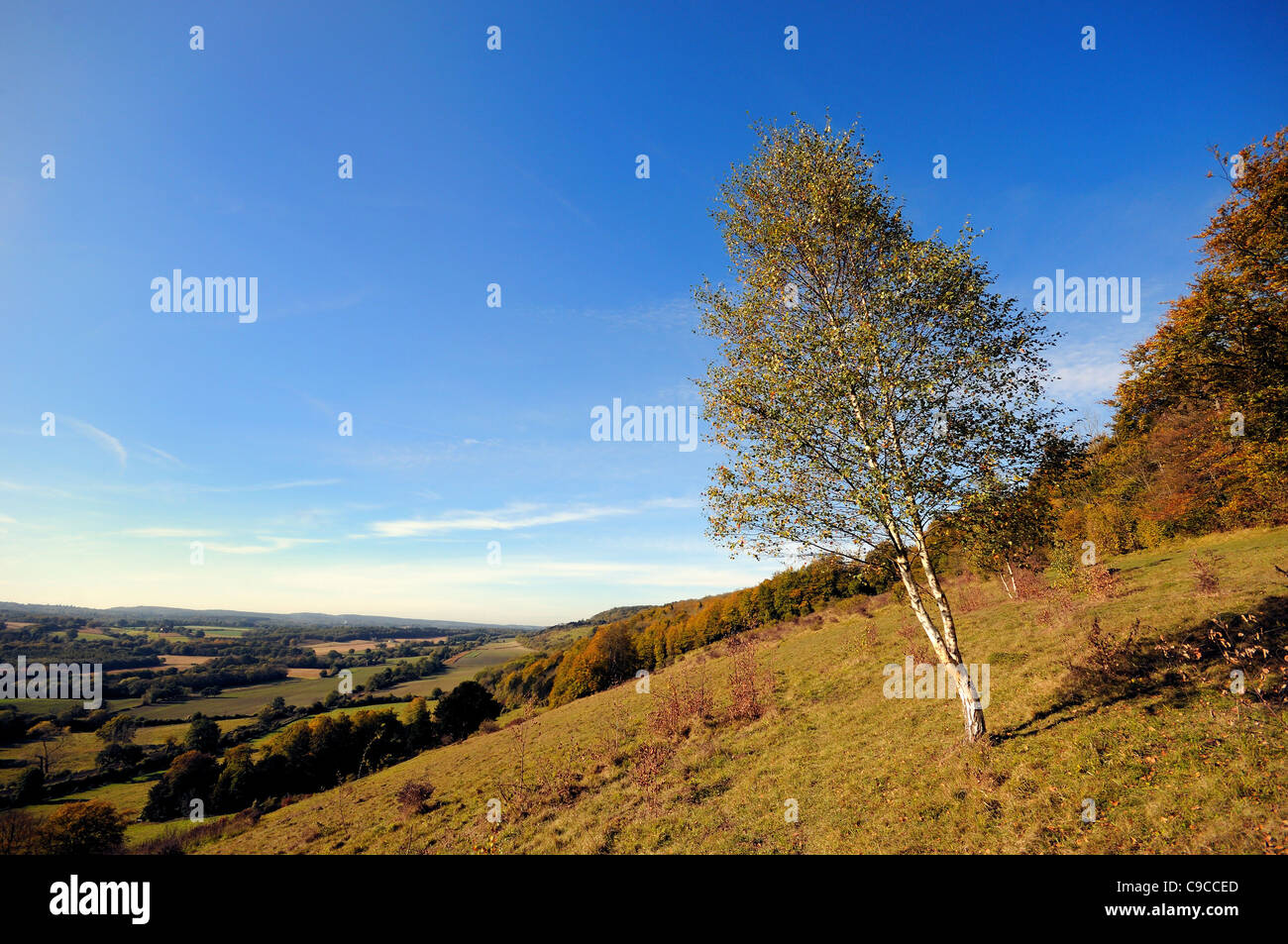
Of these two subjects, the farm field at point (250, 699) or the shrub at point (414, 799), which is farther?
the farm field at point (250, 699)

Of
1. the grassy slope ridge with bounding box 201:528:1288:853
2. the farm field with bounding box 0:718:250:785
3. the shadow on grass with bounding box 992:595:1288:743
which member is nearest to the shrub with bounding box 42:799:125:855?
the grassy slope ridge with bounding box 201:528:1288:853

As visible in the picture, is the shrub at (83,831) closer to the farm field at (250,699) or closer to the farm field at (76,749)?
the farm field at (76,749)

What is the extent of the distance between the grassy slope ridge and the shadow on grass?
4.7 inches

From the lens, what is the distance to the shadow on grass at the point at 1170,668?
35.3 feet

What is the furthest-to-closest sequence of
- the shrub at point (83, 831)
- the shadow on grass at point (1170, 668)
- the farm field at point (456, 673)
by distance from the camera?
the farm field at point (456, 673)
the shrub at point (83, 831)
the shadow on grass at point (1170, 668)

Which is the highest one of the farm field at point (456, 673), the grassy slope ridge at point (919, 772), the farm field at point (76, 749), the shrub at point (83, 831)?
the grassy slope ridge at point (919, 772)

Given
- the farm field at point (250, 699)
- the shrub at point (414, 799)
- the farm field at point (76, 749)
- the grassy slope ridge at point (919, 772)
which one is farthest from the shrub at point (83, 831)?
the farm field at point (250, 699)

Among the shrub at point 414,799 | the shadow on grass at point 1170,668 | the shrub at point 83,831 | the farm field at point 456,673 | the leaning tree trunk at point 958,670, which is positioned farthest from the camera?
the farm field at point 456,673

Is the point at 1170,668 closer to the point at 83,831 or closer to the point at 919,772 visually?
the point at 919,772

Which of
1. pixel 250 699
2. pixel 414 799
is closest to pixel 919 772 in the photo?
pixel 414 799

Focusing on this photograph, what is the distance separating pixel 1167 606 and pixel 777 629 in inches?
1307

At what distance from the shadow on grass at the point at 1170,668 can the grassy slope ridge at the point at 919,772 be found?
120 millimetres
